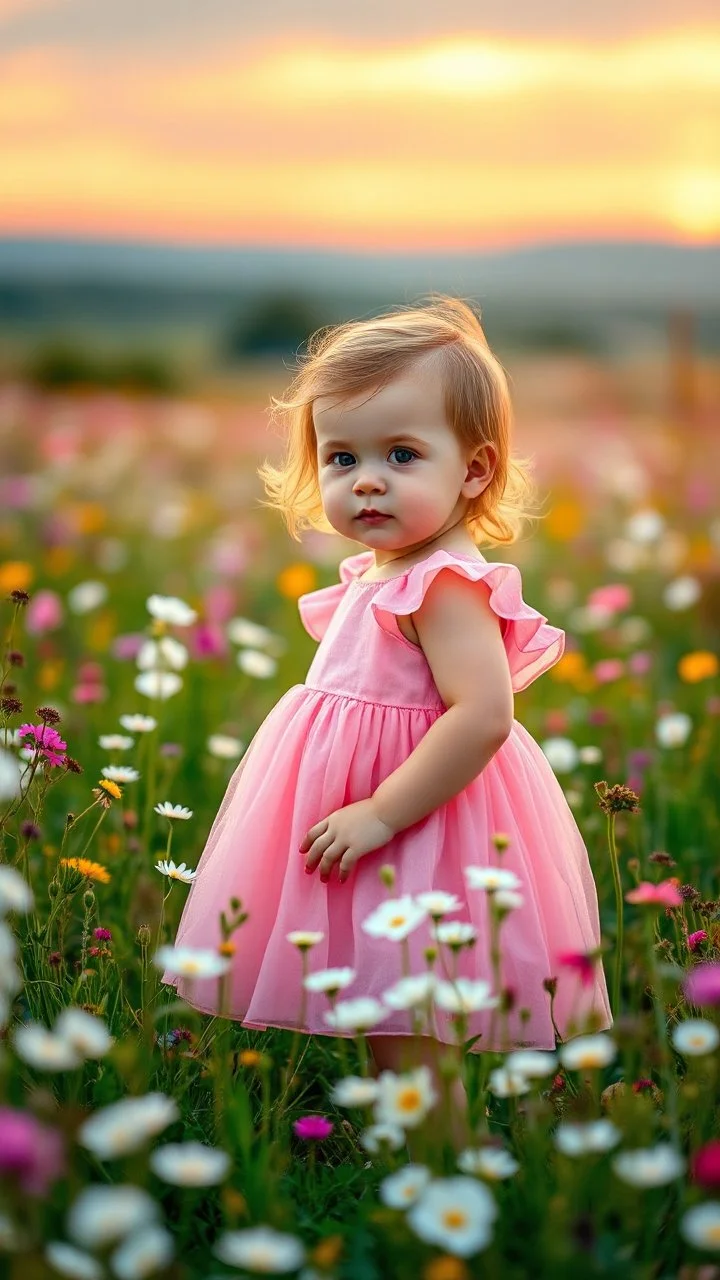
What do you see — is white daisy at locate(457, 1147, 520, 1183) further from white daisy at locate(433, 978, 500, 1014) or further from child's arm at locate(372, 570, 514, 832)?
child's arm at locate(372, 570, 514, 832)

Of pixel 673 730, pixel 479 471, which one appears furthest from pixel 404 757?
pixel 673 730

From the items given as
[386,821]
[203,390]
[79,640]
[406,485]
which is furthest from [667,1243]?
[203,390]

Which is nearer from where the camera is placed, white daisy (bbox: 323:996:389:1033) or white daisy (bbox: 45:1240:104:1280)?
white daisy (bbox: 45:1240:104:1280)

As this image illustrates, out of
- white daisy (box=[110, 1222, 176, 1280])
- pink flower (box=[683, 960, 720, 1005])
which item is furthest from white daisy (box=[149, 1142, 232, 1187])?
pink flower (box=[683, 960, 720, 1005])

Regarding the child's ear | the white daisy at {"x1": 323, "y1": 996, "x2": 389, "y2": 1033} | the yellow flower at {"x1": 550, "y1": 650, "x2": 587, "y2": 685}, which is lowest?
the yellow flower at {"x1": 550, "y1": 650, "x2": 587, "y2": 685}

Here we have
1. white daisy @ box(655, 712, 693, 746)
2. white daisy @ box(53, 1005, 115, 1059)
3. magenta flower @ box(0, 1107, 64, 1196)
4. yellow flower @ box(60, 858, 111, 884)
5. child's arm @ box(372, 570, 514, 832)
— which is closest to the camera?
magenta flower @ box(0, 1107, 64, 1196)

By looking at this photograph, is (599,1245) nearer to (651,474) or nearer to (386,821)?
(386,821)

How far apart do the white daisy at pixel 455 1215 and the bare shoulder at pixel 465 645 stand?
2.56 ft

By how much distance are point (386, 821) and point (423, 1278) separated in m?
0.69

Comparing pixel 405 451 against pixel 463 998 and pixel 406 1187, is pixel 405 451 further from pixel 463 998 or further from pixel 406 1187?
pixel 406 1187

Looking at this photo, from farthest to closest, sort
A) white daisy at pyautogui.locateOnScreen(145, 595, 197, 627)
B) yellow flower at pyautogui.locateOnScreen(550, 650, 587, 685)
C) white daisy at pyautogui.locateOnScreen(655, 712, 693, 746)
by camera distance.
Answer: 1. yellow flower at pyautogui.locateOnScreen(550, 650, 587, 685)
2. white daisy at pyautogui.locateOnScreen(655, 712, 693, 746)
3. white daisy at pyautogui.locateOnScreen(145, 595, 197, 627)

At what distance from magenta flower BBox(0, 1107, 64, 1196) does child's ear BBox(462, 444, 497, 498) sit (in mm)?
1245

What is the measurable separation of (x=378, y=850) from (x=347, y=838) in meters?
0.08

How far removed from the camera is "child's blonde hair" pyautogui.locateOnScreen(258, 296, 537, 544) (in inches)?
77.8
